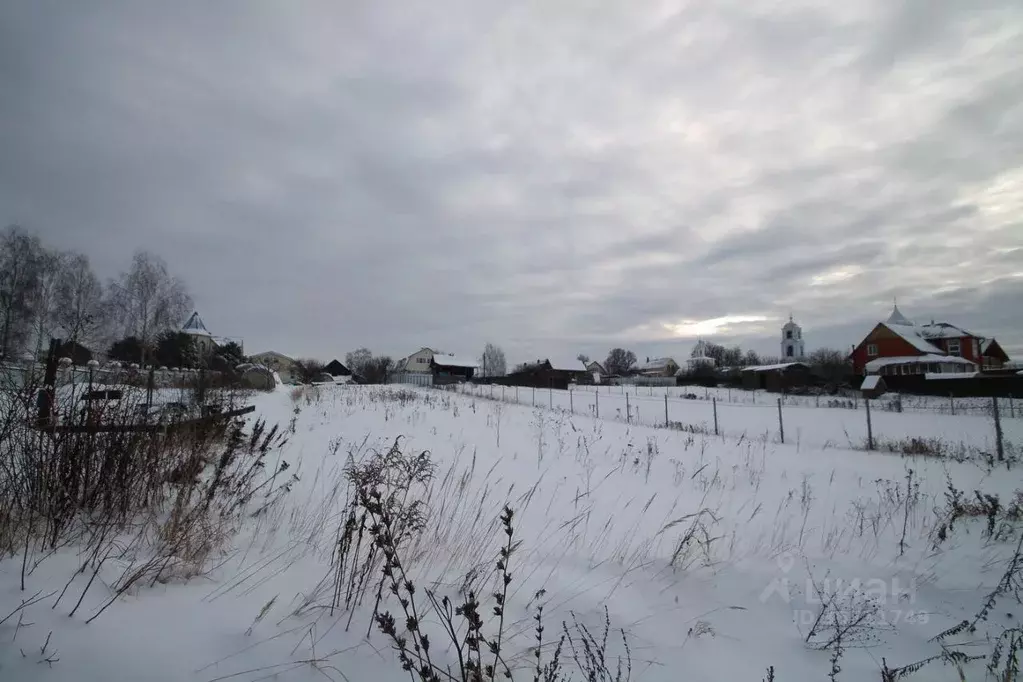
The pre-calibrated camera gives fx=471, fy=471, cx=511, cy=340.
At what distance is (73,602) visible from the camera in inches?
89.8

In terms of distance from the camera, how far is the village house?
45500 mm

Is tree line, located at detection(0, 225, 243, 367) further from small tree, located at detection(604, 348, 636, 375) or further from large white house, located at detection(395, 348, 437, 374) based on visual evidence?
small tree, located at detection(604, 348, 636, 375)

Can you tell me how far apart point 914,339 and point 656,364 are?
2670 inches

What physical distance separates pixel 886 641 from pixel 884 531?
9.77ft

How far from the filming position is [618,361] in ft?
363

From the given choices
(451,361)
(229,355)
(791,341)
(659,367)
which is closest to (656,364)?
(659,367)

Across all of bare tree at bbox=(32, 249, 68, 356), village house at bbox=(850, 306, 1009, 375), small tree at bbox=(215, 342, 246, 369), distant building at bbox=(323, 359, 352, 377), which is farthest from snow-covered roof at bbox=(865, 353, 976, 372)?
distant building at bbox=(323, 359, 352, 377)

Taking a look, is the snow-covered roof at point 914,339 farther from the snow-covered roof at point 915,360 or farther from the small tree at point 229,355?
the small tree at point 229,355

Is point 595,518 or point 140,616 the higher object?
point 140,616

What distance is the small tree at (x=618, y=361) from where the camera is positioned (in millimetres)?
109750

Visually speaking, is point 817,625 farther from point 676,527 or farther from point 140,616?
point 140,616

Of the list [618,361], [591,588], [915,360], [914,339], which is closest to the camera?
[591,588]

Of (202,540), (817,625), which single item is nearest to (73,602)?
(202,540)

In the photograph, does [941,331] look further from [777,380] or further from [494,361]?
[494,361]
